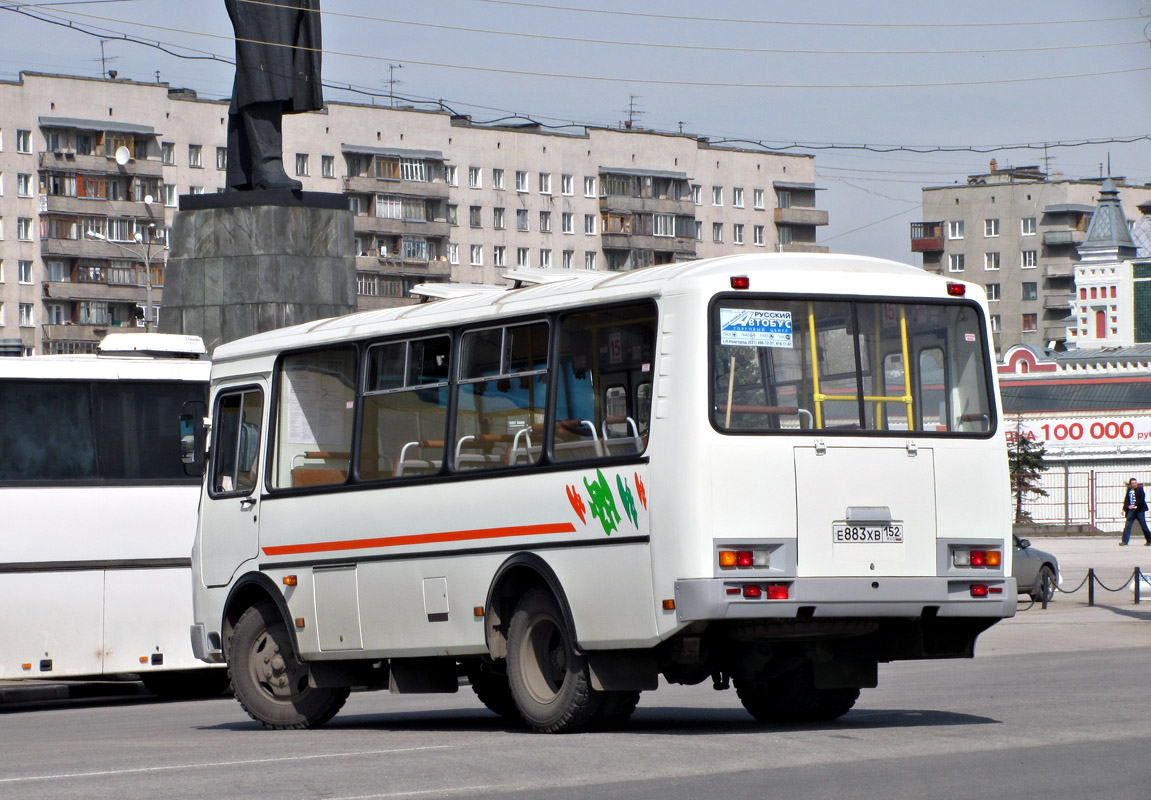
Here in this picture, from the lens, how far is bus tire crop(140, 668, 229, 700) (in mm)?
20078

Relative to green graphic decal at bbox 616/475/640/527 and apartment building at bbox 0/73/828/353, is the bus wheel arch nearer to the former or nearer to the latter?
green graphic decal at bbox 616/475/640/527

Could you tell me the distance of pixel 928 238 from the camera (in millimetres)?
149250

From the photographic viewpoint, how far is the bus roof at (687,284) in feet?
37.6

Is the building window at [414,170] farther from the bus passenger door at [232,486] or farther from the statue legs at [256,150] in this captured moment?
the bus passenger door at [232,486]

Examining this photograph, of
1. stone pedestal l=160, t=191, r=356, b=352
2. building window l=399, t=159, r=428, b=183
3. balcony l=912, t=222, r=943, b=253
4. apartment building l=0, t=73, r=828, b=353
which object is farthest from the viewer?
balcony l=912, t=222, r=943, b=253

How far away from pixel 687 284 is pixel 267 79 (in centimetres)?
1968

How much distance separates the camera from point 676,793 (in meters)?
8.96

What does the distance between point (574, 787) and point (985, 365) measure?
14.6 feet

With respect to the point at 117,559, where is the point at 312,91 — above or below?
above

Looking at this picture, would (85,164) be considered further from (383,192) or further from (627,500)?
(627,500)

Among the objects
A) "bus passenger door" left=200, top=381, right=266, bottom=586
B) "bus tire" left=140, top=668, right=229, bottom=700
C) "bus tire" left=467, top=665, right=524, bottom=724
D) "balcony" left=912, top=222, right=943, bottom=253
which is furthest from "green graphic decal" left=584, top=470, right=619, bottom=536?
"balcony" left=912, top=222, right=943, bottom=253

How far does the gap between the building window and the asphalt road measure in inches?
3746

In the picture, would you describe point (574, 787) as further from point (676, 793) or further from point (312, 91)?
point (312, 91)

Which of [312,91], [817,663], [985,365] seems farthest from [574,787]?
[312,91]
